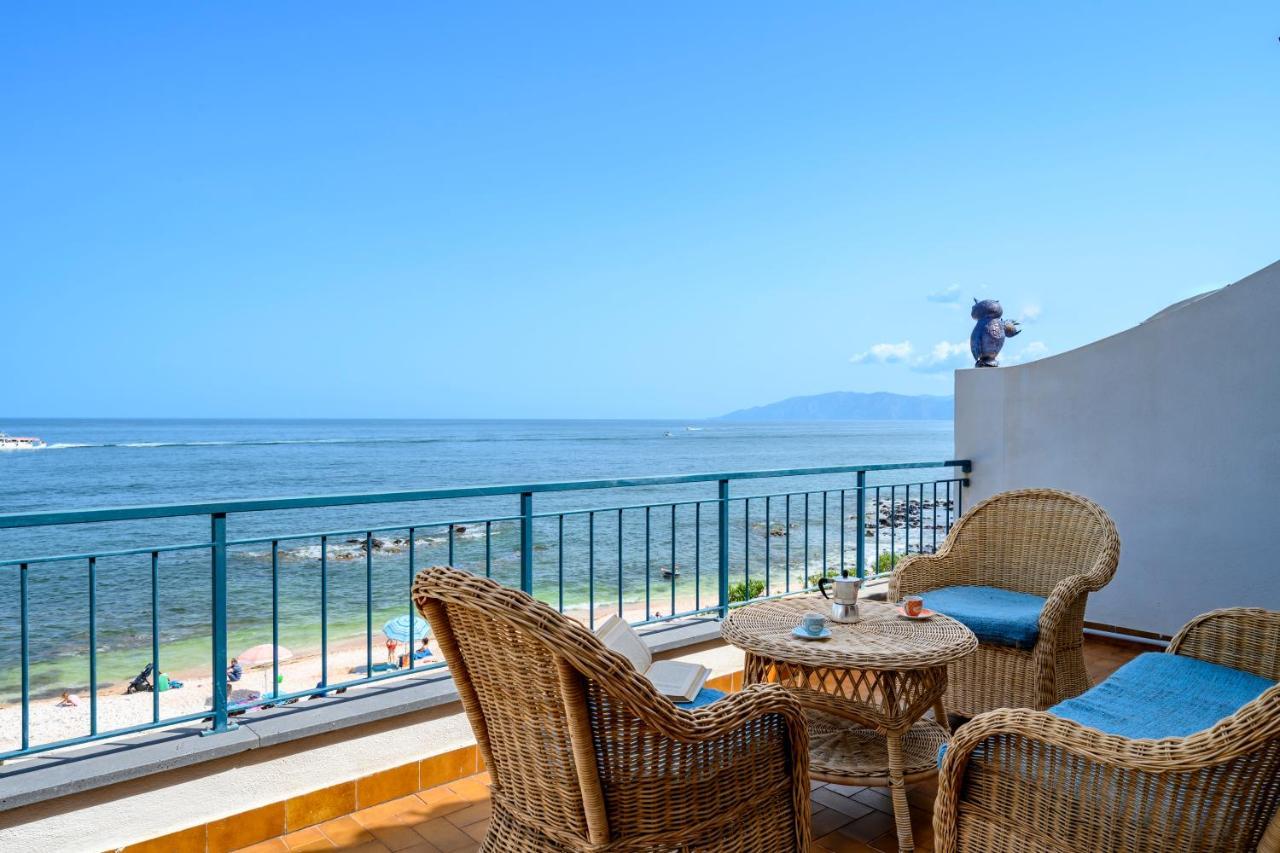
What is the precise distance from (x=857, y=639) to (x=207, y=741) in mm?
1878

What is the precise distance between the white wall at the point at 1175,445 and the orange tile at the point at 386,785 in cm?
361

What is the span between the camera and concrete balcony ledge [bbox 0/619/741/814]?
1927mm

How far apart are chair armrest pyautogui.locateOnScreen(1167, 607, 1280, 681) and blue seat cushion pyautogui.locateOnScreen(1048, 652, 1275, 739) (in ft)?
0.13

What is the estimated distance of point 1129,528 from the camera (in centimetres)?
413

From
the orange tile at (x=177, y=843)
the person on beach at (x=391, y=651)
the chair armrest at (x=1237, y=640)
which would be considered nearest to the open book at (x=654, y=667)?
the orange tile at (x=177, y=843)

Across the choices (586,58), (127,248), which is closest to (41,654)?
(586,58)

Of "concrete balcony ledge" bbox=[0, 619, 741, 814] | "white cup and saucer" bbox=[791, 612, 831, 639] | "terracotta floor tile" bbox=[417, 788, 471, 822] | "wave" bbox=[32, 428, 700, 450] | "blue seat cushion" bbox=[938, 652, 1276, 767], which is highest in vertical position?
"white cup and saucer" bbox=[791, 612, 831, 639]

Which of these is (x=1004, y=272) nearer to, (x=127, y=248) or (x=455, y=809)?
(x=455, y=809)

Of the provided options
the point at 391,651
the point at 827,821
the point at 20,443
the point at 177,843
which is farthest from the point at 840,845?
the point at 20,443

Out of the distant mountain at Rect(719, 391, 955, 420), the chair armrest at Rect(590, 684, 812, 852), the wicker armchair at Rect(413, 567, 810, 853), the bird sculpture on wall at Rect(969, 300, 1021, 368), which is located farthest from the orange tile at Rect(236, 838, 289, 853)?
the distant mountain at Rect(719, 391, 955, 420)

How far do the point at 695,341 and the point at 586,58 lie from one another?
2886 centimetres

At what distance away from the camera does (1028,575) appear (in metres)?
3.36

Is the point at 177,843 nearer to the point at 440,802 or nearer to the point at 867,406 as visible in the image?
the point at 440,802

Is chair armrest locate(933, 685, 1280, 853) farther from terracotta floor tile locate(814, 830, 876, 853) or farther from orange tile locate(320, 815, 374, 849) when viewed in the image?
orange tile locate(320, 815, 374, 849)
